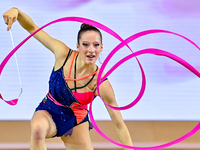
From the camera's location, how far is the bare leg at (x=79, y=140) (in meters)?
2.04

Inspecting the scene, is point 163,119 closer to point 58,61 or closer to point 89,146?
point 89,146

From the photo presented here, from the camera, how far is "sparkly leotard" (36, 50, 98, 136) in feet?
6.40

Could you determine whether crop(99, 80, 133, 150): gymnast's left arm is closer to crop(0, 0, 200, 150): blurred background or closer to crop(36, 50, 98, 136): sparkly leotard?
crop(36, 50, 98, 136): sparkly leotard

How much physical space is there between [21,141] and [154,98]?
117cm

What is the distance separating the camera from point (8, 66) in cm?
286

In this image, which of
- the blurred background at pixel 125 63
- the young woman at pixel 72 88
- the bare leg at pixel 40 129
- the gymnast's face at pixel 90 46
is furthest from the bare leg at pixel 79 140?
the blurred background at pixel 125 63

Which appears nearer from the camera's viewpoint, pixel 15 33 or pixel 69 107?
pixel 69 107

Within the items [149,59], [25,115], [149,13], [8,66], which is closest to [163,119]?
[149,59]

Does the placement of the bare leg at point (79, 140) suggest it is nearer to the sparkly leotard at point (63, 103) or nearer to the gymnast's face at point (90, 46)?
the sparkly leotard at point (63, 103)

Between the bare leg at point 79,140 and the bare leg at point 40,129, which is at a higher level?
the bare leg at point 40,129

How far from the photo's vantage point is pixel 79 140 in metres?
2.04

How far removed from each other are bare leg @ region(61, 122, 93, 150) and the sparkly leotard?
31mm

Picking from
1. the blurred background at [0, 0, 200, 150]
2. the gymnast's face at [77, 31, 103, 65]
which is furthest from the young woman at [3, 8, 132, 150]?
the blurred background at [0, 0, 200, 150]

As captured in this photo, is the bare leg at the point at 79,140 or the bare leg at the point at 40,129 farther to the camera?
the bare leg at the point at 79,140
